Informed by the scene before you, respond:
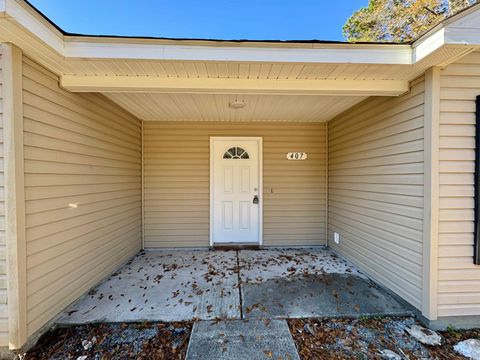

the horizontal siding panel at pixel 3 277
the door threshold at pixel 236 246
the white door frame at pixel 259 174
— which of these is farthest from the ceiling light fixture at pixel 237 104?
the door threshold at pixel 236 246

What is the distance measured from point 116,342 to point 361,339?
1999 mm

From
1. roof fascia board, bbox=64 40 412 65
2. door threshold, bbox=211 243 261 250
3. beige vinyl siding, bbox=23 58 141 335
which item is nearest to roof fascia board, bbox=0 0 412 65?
roof fascia board, bbox=64 40 412 65

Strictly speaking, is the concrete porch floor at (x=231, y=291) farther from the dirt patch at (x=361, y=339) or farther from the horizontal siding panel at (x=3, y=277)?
the horizontal siding panel at (x=3, y=277)

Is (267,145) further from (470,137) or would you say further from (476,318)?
(476,318)

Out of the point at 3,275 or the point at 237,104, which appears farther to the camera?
the point at 237,104

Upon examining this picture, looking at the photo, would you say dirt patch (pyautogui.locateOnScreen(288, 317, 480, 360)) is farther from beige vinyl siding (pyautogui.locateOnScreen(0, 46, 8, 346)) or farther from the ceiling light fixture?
the ceiling light fixture

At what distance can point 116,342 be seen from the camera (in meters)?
1.75

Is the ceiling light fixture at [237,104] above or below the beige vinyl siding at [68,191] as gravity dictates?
above

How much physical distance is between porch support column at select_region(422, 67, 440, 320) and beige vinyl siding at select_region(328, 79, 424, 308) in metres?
0.08

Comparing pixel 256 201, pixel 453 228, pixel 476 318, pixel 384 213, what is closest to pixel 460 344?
pixel 476 318

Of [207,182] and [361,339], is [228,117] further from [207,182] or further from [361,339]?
[361,339]

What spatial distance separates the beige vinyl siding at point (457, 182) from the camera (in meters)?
1.93

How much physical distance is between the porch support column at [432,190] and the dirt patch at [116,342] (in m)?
2.15

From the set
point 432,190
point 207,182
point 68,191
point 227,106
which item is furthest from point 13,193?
point 432,190
